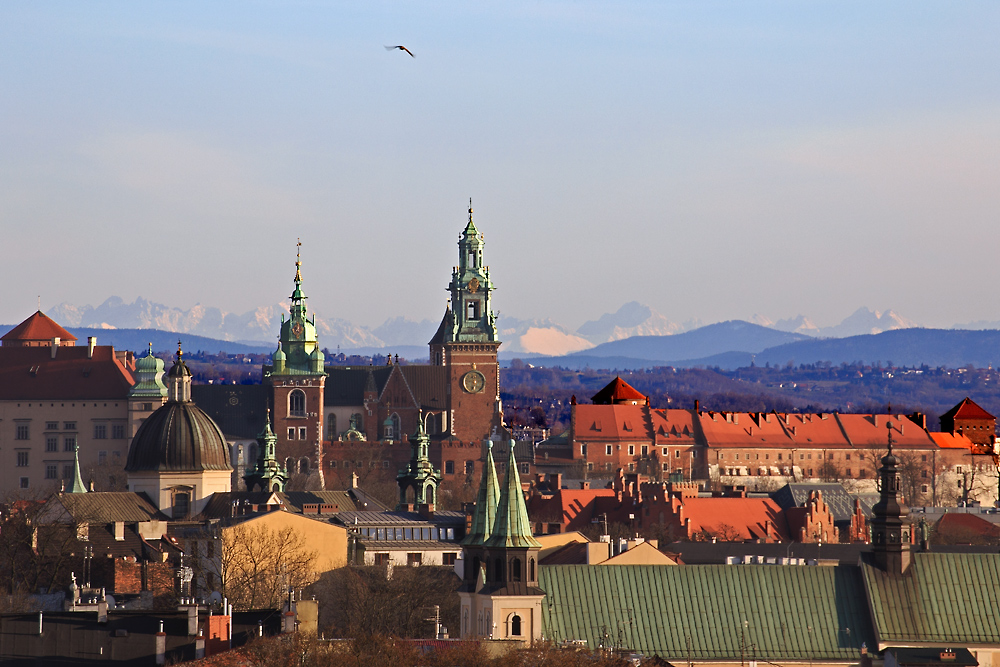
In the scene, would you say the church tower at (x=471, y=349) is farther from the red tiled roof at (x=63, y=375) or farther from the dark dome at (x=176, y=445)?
the dark dome at (x=176, y=445)

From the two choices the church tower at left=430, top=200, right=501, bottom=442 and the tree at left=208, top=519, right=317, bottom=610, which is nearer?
the tree at left=208, top=519, right=317, bottom=610

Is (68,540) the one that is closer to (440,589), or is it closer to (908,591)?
(440,589)

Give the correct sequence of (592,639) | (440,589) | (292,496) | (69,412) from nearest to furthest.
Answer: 1. (592,639)
2. (440,589)
3. (292,496)
4. (69,412)

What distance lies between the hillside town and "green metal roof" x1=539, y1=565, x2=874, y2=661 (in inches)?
3.0

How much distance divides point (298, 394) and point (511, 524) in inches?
4633

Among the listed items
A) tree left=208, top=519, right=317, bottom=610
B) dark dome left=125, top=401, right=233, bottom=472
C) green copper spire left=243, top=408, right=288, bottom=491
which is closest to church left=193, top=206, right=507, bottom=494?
green copper spire left=243, top=408, right=288, bottom=491

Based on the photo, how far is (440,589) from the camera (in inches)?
3428

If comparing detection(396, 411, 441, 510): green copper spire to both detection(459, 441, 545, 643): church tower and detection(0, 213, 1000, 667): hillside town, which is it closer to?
detection(0, 213, 1000, 667): hillside town

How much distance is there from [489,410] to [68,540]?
91176 millimetres

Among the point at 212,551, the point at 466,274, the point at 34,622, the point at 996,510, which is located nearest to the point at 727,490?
the point at 996,510

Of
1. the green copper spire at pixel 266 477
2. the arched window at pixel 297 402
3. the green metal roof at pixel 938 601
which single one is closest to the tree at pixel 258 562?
the green metal roof at pixel 938 601

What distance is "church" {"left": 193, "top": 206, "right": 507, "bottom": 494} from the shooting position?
18250 centimetres

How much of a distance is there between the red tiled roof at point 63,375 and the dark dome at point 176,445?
222 feet

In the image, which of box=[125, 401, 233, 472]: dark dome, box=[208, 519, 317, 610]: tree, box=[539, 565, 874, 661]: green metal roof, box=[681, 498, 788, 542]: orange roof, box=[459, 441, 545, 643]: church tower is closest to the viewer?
box=[459, 441, 545, 643]: church tower
